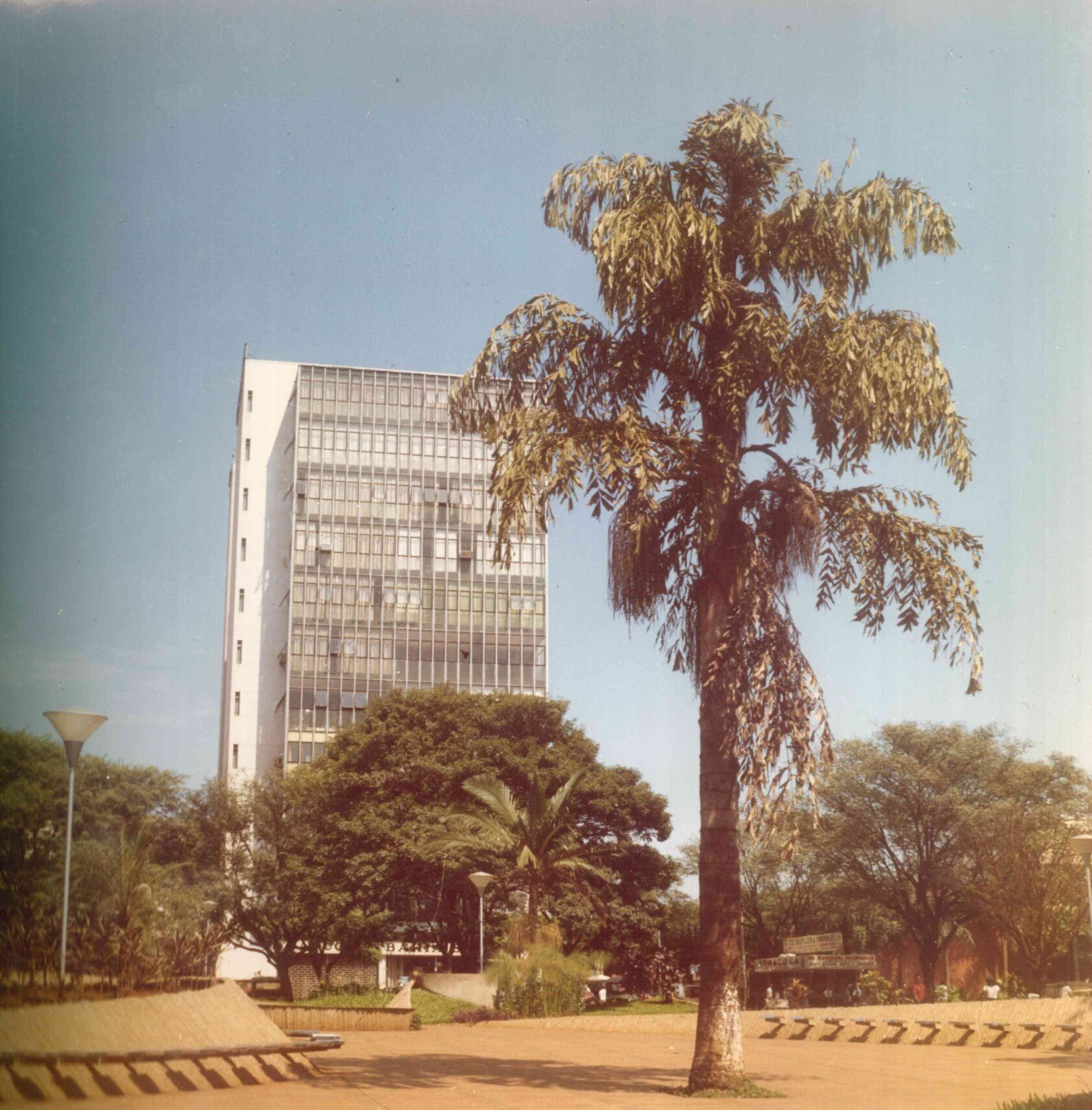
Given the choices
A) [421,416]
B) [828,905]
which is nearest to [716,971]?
[828,905]

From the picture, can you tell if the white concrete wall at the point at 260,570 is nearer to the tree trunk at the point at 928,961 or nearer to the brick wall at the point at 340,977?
the brick wall at the point at 340,977

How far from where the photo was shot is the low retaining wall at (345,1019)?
20.4 meters

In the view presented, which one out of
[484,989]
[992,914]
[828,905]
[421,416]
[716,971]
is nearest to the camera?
[716,971]

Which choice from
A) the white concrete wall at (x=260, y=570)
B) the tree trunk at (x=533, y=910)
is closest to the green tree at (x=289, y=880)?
the tree trunk at (x=533, y=910)

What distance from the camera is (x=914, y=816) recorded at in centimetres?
3903

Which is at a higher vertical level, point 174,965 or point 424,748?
point 424,748

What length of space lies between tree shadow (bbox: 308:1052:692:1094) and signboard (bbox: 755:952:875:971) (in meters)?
27.9

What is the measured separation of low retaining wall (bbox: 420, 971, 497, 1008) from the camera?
26.2m

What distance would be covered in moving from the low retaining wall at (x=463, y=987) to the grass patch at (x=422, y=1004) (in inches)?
7.5

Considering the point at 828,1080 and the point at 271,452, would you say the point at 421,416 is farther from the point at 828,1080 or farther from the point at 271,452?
the point at 828,1080

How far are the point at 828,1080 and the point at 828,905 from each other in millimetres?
30676

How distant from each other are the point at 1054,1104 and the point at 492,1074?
221 inches

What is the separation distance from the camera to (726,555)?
12.8 meters

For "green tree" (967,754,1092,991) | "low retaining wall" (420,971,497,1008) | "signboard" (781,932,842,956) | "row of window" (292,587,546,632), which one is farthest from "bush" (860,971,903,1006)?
"row of window" (292,587,546,632)
